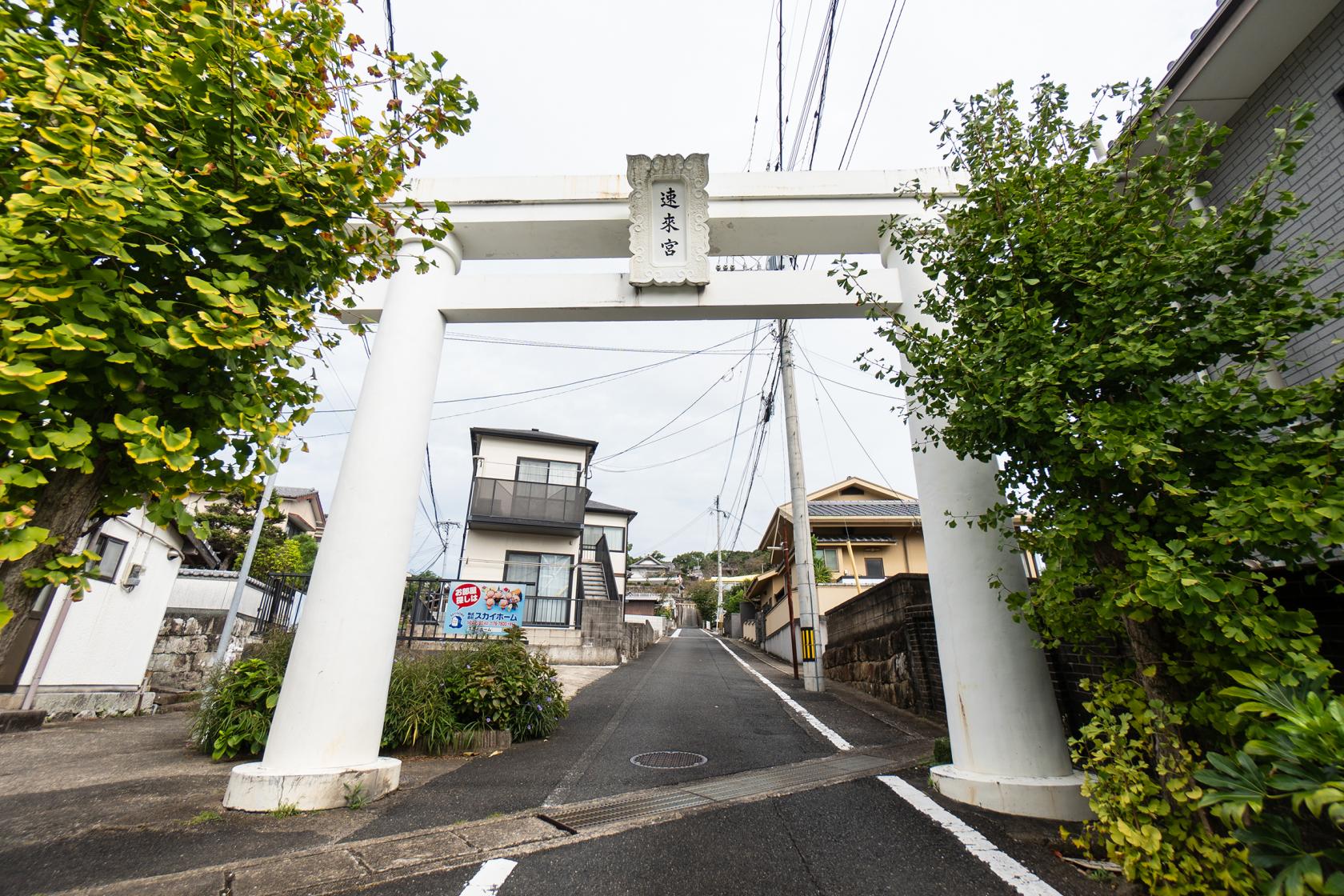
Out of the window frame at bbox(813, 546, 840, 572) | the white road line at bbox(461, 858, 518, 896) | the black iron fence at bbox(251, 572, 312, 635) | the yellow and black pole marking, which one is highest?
the window frame at bbox(813, 546, 840, 572)

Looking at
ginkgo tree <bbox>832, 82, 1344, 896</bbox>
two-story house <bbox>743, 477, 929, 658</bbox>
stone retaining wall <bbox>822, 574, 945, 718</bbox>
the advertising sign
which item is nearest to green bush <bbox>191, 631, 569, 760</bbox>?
stone retaining wall <bbox>822, 574, 945, 718</bbox>

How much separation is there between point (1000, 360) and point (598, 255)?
4.43 meters

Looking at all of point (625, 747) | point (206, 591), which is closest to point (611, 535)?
point (206, 591)

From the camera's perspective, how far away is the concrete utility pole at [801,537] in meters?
11.6

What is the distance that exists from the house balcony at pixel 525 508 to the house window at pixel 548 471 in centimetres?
103

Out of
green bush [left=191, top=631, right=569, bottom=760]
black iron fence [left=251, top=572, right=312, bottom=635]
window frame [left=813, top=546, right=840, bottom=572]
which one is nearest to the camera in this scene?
green bush [left=191, top=631, right=569, bottom=760]

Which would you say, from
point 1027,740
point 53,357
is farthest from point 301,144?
point 1027,740

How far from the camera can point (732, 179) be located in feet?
18.8

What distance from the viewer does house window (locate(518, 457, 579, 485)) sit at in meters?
21.7

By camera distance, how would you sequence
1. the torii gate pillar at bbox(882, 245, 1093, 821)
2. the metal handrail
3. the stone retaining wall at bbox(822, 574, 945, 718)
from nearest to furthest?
the torii gate pillar at bbox(882, 245, 1093, 821) < the stone retaining wall at bbox(822, 574, 945, 718) < the metal handrail

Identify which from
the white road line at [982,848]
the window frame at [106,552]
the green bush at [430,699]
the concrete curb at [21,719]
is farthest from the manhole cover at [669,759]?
the window frame at [106,552]

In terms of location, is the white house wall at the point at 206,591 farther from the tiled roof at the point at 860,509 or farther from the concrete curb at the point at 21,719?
the tiled roof at the point at 860,509

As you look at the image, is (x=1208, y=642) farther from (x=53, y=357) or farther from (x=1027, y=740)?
(x=53, y=357)

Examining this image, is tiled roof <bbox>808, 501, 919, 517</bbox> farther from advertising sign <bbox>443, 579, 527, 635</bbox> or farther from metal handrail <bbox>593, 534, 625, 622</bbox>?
advertising sign <bbox>443, 579, 527, 635</bbox>
